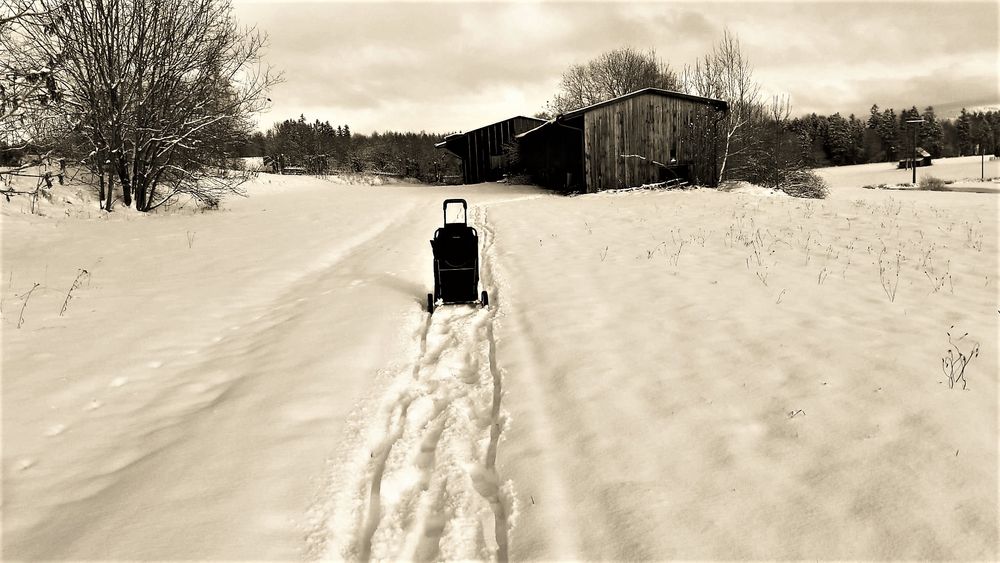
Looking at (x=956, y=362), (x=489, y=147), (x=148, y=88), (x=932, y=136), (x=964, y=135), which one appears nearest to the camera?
(x=956, y=362)

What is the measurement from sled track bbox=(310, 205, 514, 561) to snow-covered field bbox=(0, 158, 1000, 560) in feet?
0.05

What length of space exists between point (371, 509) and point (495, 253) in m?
7.57

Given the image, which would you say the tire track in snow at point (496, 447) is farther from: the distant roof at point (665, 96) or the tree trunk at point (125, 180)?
the distant roof at point (665, 96)

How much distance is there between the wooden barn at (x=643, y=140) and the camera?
2283 centimetres

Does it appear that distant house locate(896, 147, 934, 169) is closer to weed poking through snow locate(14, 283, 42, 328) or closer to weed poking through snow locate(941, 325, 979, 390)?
weed poking through snow locate(941, 325, 979, 390)

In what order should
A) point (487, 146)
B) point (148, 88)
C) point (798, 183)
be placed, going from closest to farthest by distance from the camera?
point (148, 88) → point (798, 183) → point (487, 146)

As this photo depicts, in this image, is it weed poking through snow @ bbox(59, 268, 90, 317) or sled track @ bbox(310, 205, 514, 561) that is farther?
weed poking through snow @ bbox(59, 268, 90, 317)

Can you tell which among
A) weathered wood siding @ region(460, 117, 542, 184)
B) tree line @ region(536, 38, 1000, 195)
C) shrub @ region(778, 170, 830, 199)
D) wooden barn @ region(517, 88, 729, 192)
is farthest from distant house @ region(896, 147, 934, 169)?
wooden barn @ region(517, 88, 729, 192)

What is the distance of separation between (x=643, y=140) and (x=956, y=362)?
20825mm

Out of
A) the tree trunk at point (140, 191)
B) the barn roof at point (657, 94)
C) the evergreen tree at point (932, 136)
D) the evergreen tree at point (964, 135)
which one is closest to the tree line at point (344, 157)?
the barn roof at point (657, 94)

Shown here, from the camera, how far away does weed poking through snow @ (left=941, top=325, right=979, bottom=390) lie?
3.72 m

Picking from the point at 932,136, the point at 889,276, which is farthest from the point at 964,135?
the point at 889,276

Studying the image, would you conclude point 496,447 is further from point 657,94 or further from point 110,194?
point 657,94

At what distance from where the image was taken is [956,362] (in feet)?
13.3
